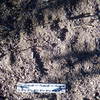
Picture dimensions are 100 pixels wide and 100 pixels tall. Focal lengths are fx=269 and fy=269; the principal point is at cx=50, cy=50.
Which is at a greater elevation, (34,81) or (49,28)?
(49,28)

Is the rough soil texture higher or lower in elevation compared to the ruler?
higher

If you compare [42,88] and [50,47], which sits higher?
[50,47]

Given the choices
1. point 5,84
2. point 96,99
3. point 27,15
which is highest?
point 27,15

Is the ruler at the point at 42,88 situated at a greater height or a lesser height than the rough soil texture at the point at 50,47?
lesser

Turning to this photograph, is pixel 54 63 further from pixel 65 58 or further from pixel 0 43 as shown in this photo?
pixel 0 43

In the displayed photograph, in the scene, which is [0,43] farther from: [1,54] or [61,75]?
[61,75]

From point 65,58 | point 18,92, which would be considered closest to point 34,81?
point 18,92
